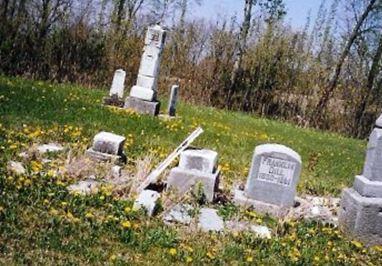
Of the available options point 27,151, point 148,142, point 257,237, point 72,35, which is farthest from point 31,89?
point 257,237

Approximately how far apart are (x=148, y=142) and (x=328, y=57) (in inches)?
751

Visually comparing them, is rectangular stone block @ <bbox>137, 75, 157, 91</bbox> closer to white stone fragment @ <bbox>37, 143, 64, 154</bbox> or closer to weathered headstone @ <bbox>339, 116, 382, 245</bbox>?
white stone fragment @ <bbox>37, 143, 64, 154</bbox>

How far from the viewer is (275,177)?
7.52 meters

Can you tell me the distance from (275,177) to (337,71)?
1956cm

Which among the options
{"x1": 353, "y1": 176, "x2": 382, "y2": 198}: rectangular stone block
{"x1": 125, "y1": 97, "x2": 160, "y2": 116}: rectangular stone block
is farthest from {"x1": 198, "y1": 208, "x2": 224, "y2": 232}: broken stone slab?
{"x1": 125, "y1": 97, "x2": 160, "y2": 116}: rectangular stone block

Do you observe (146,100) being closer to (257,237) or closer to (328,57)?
(257,237)

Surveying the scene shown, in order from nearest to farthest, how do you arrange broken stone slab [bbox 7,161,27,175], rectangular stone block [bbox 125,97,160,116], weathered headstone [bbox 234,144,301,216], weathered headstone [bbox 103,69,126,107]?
1. broken stone slab [bbox 7,161,27,175]
2. weathered headstone [bbox 234,144,301,216]
3. rectangular stone block [bbox 125,97,160,116]
4. weathered headstone [bbox 103,69,126,107]

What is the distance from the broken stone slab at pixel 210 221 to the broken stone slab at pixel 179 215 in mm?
160

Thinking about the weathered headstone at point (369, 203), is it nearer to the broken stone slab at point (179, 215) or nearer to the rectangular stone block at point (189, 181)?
the rectangular stone block at point (189, 181)

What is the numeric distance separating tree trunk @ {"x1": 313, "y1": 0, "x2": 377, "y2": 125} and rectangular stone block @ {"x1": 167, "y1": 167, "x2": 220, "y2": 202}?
55.9ft

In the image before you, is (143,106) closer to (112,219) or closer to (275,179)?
(275,179)

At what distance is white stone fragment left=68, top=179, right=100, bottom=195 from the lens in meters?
6.41

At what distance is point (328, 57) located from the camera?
2716cm

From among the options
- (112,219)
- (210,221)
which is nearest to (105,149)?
(210,221)
